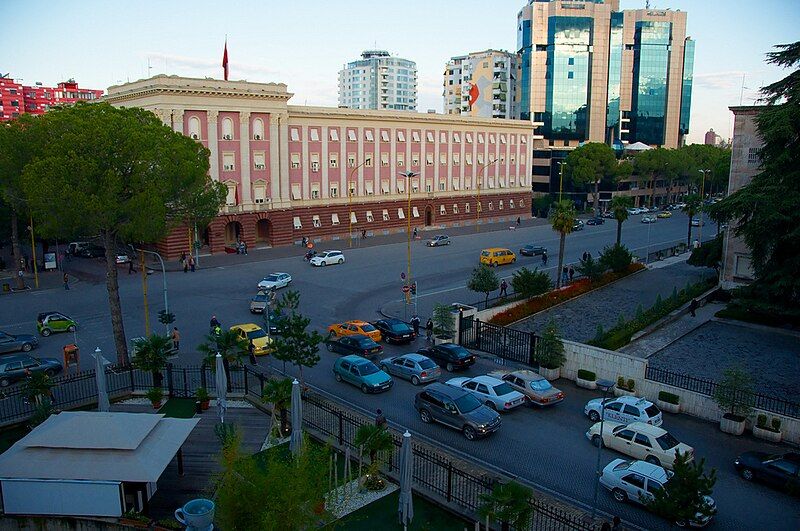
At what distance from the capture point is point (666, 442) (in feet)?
62.0

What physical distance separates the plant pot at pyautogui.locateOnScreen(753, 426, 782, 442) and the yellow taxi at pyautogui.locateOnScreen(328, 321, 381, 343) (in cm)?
1712

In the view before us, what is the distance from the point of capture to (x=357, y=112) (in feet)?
230

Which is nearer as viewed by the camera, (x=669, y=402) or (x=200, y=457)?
(x=200, y=457)

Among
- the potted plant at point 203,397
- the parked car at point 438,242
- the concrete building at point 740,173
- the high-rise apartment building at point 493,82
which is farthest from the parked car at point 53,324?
the high-rise apartment building at point 493,82

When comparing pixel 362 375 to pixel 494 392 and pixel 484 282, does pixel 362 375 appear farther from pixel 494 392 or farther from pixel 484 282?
pixel 484 282

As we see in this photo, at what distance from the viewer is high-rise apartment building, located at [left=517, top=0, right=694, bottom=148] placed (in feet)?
381

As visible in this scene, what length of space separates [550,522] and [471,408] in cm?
626

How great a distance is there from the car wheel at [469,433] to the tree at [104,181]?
15605 mm

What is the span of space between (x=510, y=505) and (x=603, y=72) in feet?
398

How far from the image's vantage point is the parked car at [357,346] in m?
29.5

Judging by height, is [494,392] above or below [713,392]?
below

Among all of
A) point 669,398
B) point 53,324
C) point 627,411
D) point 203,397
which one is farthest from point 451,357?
point 53,324

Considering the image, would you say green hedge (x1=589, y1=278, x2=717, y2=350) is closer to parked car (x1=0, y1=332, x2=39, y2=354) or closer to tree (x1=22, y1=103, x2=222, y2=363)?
tree (x1=22, y1=103, x2=222, y2=363)

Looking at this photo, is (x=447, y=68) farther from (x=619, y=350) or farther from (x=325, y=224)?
(x=619, y=350)
